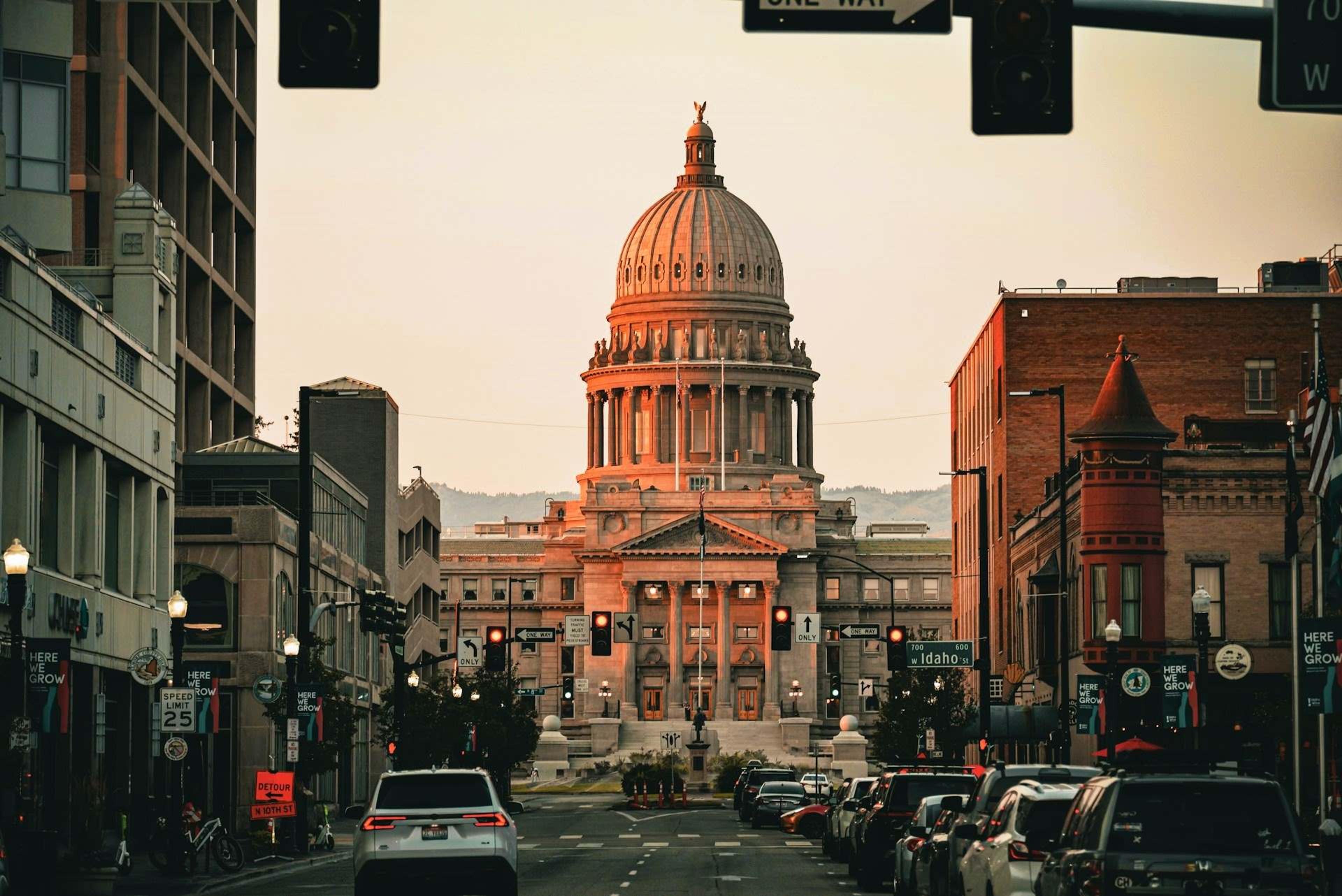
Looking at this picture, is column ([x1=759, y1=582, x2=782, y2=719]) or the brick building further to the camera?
column ([x1=759, y1=582, x2=782, y2=719])

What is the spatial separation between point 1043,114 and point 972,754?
89.1 meters

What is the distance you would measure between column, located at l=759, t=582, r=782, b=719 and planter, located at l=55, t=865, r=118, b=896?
141541mm

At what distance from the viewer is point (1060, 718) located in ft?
210

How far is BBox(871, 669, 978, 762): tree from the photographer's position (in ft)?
305

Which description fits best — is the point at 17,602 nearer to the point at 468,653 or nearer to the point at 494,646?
the point at 494,646

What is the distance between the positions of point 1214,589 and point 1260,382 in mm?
29304

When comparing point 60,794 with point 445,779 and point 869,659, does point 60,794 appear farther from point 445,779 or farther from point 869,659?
point 869,659

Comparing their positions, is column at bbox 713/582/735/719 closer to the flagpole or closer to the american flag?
the flagpole

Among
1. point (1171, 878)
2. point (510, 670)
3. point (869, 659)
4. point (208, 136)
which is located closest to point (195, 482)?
point (208, 136)

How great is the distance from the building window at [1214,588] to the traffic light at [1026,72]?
57.1m

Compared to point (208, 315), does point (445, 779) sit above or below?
below

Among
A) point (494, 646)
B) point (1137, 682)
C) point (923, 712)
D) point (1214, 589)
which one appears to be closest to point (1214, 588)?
point (1214, 589)

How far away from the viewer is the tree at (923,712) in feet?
305

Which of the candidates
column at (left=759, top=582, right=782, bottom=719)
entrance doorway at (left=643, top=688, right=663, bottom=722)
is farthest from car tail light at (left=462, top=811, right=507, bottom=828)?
entrance doorway at (left=643, top=688, right=663, bottom=722)
